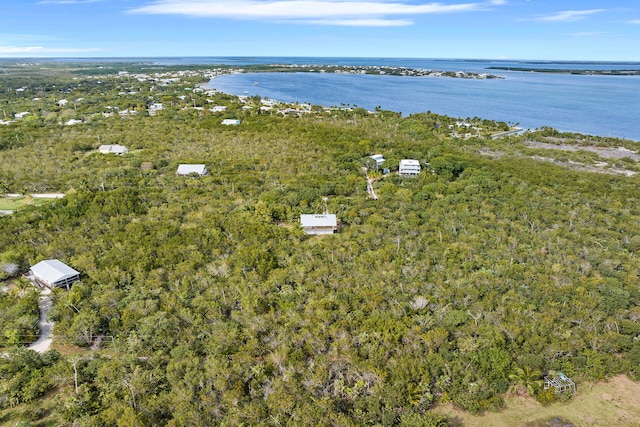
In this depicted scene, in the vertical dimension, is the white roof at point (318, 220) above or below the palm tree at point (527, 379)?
above

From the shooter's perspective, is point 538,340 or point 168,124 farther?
point 168,124

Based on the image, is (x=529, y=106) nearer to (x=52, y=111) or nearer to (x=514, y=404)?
(x=514, y=404)

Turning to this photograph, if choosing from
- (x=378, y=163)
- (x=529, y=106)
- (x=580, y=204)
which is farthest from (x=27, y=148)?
(x=529, y=106)

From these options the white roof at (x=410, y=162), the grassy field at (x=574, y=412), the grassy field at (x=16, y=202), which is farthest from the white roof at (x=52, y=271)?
the white roof at (x=410, y=162)

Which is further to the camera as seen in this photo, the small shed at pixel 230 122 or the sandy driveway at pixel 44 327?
the small shed at pixel 230 122

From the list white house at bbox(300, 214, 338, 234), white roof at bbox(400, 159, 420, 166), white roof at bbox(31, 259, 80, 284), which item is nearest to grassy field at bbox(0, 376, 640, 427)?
white roof at bbox(31, 259, 80, 284)

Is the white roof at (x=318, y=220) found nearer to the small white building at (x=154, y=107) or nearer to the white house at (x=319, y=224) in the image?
the white house at (x=319, y=224)

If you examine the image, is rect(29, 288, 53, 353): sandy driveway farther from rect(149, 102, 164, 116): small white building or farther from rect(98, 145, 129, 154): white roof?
rect(149, 102, 164, 116): small white building
